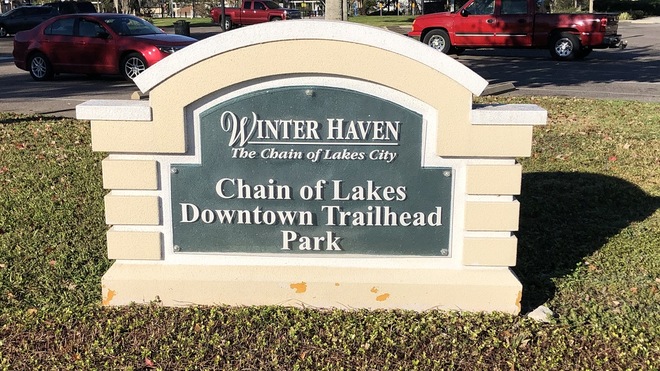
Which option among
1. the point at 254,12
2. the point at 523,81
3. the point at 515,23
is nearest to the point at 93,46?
the point at 523,81

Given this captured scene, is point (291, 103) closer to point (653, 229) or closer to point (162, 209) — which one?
point (162, 209)

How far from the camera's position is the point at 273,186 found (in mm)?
4289

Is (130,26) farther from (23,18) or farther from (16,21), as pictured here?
(16,21)

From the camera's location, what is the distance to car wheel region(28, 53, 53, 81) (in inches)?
625

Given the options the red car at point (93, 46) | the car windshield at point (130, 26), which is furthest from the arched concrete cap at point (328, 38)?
the car windshield at point (130, 26)

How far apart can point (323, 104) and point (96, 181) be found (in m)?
3.91

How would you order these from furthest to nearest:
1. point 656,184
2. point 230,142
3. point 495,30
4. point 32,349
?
point 495,30 < point 656,184 < point 230,142 < point 32,349

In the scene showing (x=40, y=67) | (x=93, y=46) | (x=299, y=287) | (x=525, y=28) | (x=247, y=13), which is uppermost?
(x=247, y=13)

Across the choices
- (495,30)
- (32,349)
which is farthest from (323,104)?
(495,30)

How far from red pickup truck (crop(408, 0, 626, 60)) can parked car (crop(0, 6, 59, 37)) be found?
22.6 metres

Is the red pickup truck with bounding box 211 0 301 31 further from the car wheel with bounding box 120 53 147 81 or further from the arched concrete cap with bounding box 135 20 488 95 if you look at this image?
the arched concrete cap with bounding box 135 20 488 95

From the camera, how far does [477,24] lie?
66.9ft

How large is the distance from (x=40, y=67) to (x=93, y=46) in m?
1.55

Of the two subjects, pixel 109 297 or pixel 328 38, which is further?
pixel 109 297
